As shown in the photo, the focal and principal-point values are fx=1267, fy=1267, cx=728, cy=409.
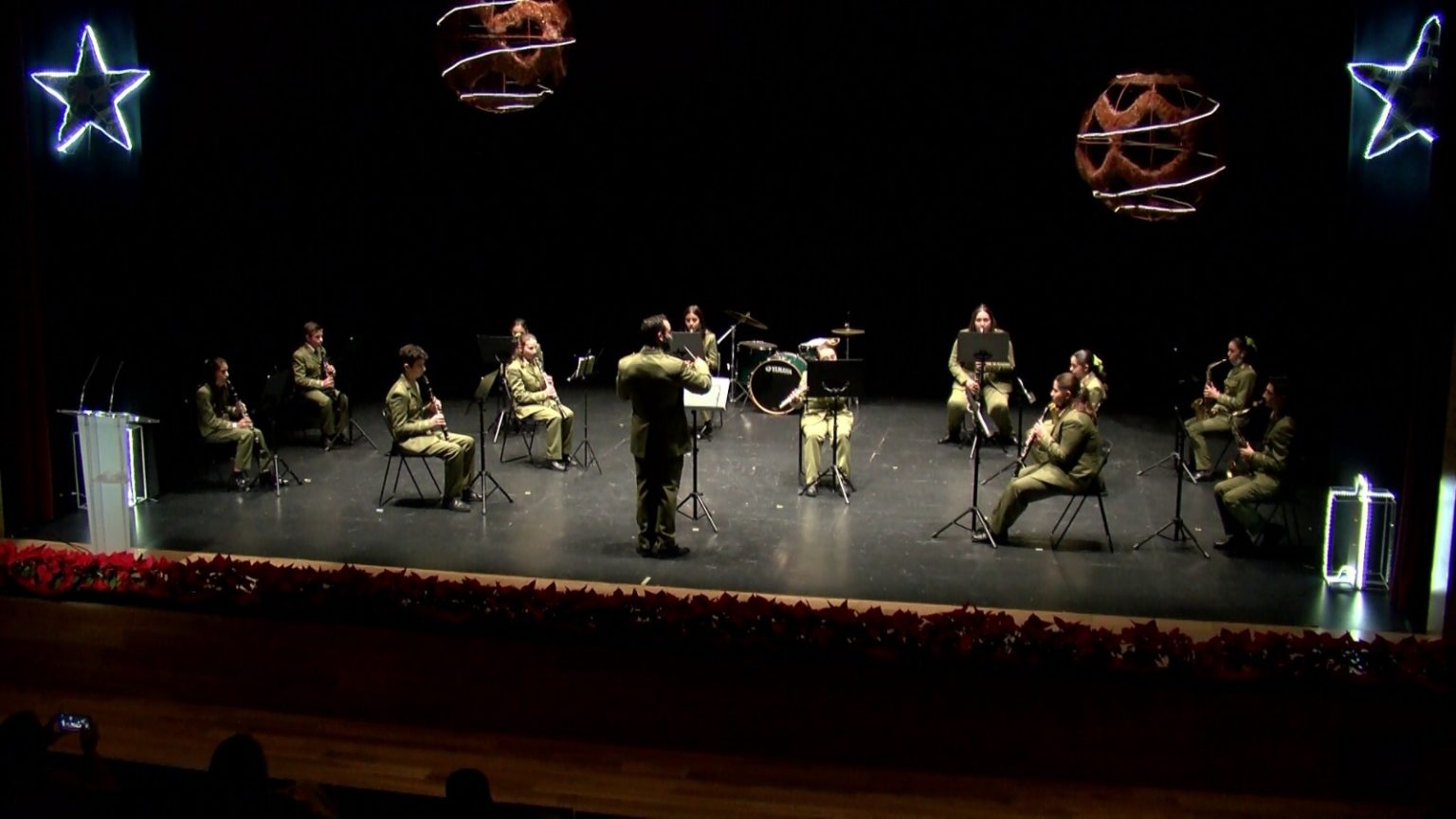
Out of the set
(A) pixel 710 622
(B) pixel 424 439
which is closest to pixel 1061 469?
(A) pixel 710 622

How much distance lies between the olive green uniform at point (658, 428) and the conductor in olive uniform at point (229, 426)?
11.6ft

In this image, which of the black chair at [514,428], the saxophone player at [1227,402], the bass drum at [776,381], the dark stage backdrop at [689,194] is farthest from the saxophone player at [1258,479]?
the black chair at [514,428]

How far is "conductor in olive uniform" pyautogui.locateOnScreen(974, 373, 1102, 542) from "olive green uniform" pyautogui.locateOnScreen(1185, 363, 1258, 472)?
6.91 ft

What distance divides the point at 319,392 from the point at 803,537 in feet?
16.6

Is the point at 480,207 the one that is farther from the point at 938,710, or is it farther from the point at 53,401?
the point at 938,710

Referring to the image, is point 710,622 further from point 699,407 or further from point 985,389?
point 985,389

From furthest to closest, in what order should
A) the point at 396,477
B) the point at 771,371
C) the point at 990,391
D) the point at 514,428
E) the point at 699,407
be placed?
the point at 771,371, the point at 514,428, the point at 990,391, the point at 699,407, the point at 396,477

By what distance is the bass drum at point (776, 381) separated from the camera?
12.5m

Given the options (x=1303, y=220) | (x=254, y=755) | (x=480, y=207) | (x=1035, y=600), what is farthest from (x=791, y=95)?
(x=254, y=755)

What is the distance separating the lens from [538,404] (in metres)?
10.9

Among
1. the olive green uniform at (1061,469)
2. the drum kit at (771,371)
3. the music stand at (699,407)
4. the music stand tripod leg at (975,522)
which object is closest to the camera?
the olive green uniform at (1061,469)

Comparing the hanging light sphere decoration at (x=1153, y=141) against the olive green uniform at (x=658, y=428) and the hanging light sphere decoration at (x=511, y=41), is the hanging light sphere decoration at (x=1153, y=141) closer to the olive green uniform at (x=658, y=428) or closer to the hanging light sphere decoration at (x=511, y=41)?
the olive green uniform at (x=658, y=428)

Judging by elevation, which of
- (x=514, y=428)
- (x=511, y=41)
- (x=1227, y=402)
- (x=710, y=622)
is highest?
(x=511, y=41)

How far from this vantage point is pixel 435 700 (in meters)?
5.72
